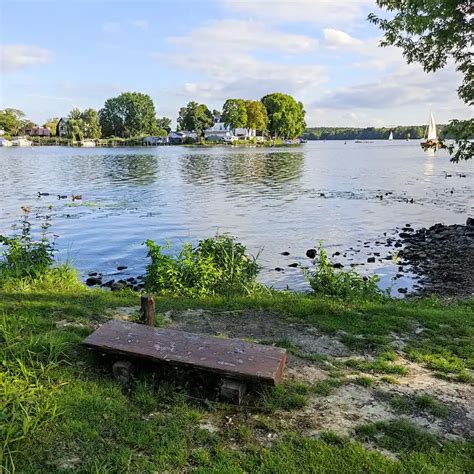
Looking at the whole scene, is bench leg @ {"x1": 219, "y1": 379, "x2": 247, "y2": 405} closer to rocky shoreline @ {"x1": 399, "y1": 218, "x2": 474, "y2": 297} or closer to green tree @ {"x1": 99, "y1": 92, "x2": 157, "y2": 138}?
rocky shoreline @ {"x1": 399, "y1": 218, "x2": 474, "y2": 297}

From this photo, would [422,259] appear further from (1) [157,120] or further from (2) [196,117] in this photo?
(1) [157,120]

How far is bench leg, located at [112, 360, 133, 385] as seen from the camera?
470cm

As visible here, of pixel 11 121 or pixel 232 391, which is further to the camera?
pixel 11 121

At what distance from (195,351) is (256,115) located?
5240 inches

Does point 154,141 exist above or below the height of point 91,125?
below

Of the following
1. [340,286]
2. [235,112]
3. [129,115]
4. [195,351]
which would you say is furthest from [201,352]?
[129,115]

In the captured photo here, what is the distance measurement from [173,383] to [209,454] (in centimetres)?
114

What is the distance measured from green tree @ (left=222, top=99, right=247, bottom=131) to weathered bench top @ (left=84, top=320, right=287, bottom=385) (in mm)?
128561

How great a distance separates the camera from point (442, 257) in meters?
15.1

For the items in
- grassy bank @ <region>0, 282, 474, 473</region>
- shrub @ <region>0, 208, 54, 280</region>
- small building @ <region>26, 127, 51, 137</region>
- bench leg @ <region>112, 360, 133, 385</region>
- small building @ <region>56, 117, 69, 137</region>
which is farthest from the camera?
small building @ <region>26, 127, 51, 137</region>

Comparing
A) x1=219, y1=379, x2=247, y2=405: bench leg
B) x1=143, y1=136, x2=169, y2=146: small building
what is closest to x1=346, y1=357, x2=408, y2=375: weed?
x1=219, y1=379, x2=247, y2=405: bench leg

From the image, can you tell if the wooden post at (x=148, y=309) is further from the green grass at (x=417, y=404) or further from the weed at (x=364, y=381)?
the green grass at (x=417, y=404)

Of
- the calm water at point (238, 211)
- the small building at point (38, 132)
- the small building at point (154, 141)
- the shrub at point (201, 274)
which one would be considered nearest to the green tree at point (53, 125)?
the small building at point (38, 132)

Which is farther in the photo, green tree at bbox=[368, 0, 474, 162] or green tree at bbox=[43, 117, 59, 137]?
green tree at bbox=[43, 117, 59, 137]
